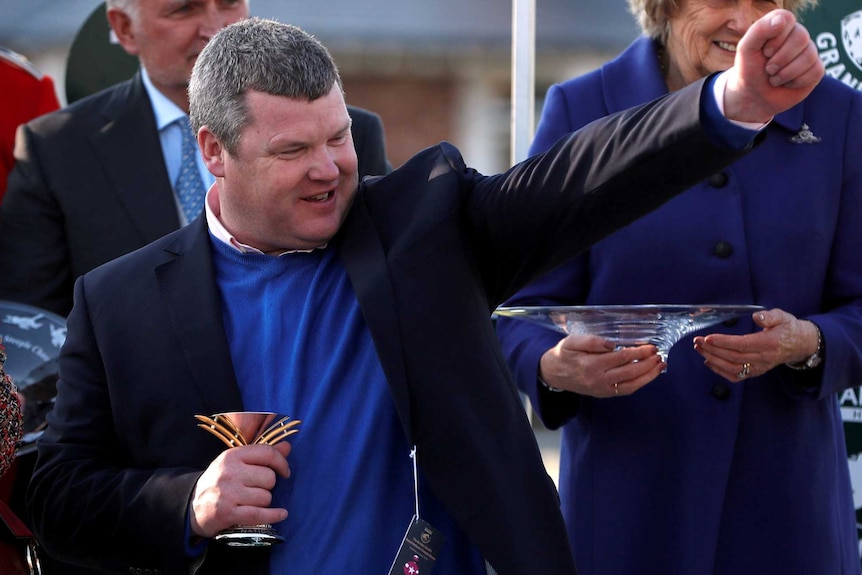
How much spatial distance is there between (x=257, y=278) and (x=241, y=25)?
1.75ft

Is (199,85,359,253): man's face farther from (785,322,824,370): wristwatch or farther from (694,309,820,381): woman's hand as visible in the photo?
(785,322,824,370): wristwatch

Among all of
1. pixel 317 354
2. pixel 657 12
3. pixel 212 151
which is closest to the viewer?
pixel 317 354

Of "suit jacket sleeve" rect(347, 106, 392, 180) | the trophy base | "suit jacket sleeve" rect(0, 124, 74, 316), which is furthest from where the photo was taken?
"suit jacket sleeve" rect(347, 106, 392, 180)

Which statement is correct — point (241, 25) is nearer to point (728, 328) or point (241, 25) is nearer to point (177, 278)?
point (177, 278)

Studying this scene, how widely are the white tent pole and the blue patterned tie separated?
103 centimetres

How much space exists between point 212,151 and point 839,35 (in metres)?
2.45

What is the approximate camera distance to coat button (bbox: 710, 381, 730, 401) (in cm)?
336

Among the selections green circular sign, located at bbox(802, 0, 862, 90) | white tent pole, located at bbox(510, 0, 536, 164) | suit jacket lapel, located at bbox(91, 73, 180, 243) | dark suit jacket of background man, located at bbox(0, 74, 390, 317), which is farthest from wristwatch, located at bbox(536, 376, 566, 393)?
green circular sign, located at bbox(802, 0, 862, 90)

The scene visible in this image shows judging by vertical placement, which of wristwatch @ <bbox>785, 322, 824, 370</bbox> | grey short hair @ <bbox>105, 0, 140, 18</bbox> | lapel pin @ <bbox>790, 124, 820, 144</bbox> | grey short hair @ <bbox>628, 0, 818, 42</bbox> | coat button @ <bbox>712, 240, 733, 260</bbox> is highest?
grey short hair @ <bbox>105, 0, 140, 18</bbox>

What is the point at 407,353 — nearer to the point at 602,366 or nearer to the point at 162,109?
the point at 602,366

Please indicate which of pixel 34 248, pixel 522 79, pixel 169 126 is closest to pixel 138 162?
pixel 169 126

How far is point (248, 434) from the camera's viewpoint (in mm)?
2617

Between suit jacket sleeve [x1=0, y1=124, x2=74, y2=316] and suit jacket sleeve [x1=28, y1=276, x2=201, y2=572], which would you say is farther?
suit jacket sleeve [x1=0, y1=124, x2=74, y2=316]

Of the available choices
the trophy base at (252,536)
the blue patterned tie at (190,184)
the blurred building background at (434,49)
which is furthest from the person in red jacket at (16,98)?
the blurred building background at (434,49)
